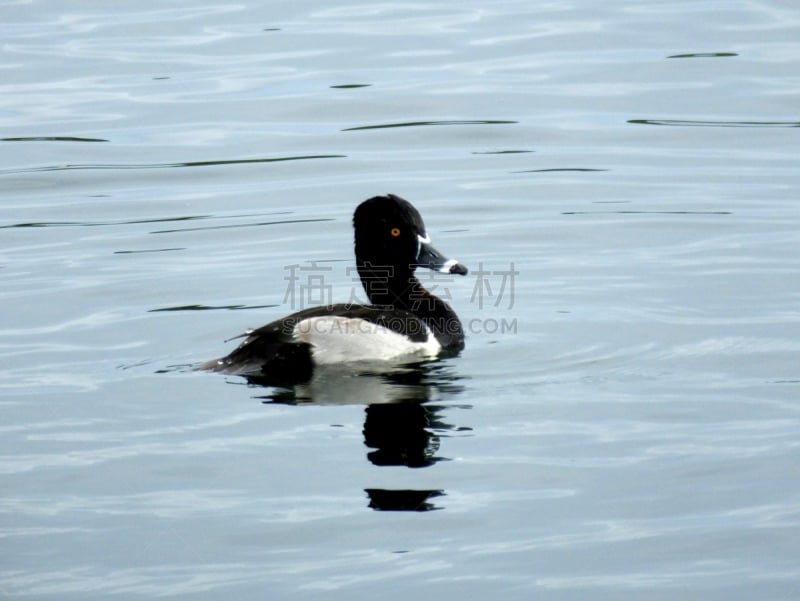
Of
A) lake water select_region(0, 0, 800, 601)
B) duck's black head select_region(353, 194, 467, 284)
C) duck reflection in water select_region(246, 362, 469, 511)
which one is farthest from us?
duck's black head select_region(353, 194, 467, 284)

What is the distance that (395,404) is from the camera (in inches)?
319

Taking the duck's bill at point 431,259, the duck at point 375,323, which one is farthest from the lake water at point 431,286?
the duck's bill at point 431,259

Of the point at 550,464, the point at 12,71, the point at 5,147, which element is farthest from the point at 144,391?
the point at 12,71

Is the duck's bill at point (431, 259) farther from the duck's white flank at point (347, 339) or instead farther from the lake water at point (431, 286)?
the duck's white flank at point (347, 339)

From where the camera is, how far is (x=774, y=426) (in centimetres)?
739

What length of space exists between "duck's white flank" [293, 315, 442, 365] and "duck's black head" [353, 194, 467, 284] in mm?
820

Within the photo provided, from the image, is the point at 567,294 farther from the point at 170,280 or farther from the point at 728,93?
the point at 728,93

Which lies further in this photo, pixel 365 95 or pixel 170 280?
pixel 365 95

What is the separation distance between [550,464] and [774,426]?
1.27 meters

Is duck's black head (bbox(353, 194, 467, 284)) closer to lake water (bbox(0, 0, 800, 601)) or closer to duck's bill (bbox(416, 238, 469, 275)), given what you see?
duck's bill (bbox(416, 238, 469, 275))

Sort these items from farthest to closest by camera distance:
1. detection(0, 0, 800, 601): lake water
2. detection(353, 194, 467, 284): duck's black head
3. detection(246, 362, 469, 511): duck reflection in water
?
detection(353, 194, 467, 284): duck's black head, detection(246, 362, 469, 511): duck reflection in water, detection(0, 0, 800, 601): lake water

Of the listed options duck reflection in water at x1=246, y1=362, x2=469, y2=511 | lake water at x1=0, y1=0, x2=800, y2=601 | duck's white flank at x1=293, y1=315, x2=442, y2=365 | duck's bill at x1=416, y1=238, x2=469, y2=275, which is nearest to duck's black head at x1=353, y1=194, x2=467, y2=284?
duck's bill at x1=416, y1=238, x2=469, y2=275

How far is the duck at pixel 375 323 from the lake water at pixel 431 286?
8.6 inches

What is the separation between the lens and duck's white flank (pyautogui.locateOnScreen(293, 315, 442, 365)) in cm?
878
